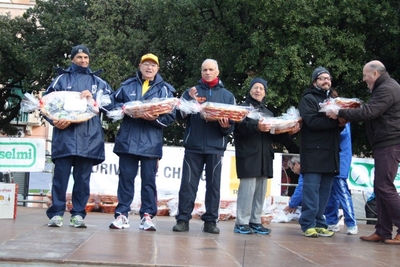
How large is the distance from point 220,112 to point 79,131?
168 centimetres

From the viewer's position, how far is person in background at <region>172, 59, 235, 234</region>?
770 centimetres

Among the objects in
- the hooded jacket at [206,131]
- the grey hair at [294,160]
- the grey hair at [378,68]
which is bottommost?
the grey hair at [294,160]

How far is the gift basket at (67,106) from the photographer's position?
732cm

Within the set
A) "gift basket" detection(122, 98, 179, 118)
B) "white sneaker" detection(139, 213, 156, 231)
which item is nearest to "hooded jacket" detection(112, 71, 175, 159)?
"gift basket" detection(122, 98, 179, 118)

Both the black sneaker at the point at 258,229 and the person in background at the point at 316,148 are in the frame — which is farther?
the black sneaker at the point at 258,229

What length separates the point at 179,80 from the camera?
28516mm

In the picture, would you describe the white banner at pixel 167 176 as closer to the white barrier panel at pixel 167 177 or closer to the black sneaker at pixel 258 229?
the white barrier panel at pixel 167 177

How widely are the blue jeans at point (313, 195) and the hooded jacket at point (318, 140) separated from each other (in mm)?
128

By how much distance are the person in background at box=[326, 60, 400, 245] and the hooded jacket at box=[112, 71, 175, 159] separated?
2.01 m

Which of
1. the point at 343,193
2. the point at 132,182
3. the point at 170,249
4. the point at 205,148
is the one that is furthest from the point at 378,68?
the point at 170,249

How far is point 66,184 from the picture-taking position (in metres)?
7.61

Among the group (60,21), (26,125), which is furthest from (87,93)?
(26,125)

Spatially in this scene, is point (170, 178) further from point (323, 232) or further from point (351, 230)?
point (323, 232)

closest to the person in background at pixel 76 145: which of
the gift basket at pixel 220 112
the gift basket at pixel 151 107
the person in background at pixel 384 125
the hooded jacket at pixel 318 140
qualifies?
the gift basket at pixel 151 107
